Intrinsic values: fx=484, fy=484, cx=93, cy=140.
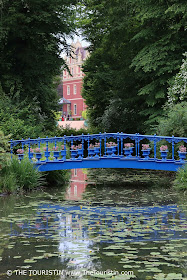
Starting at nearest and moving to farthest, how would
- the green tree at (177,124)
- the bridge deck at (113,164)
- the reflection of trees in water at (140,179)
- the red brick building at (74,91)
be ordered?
the bridge deck at (113,164), the reflection of trees in water at (140,179), the green tree at (177,124), the red brick building at (74,91)

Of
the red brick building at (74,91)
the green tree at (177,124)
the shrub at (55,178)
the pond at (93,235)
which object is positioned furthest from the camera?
the red brick building at (74,91)

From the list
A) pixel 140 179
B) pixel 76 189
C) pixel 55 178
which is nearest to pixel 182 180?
pixel 76 189

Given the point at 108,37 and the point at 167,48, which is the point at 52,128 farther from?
the point at 167,48

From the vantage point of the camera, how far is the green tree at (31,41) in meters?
21.6

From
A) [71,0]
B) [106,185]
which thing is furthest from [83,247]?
[71,0]

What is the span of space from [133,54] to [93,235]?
1809cm

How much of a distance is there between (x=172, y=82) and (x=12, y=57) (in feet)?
27.3

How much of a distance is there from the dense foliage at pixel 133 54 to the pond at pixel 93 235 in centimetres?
822

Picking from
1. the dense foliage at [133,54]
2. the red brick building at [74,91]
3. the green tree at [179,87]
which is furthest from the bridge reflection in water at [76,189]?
the red brick building at [74,91]

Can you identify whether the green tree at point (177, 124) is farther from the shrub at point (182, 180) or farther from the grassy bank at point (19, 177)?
the grassy bank at point (19, 177)

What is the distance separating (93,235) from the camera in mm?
8203

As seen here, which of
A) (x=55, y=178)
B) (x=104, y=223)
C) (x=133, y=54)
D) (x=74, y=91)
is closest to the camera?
(x=104, y=223)

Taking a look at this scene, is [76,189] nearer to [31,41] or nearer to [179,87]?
[179,87]

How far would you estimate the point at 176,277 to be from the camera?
570 centimetres
